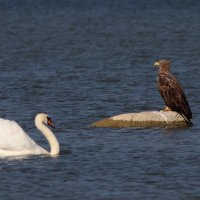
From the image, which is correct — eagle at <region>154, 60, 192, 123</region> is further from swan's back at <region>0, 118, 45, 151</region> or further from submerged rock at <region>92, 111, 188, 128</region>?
swan's back at <region>0, 118, 45, 151</region>

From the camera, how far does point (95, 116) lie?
25.7 metres

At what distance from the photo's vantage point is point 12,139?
67.1ft

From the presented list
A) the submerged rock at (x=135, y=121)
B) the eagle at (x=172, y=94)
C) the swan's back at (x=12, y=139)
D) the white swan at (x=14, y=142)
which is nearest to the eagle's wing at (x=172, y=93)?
the eagle at (x=172, y=94)

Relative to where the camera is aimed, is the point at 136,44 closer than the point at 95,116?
No

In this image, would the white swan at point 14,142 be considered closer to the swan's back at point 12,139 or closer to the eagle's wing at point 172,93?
the swan's back at point 12,139

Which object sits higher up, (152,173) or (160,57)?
(160,57)

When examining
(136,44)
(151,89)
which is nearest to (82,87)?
(151,89)

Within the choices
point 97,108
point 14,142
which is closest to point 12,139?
point 14,142

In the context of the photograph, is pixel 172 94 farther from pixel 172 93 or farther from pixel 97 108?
pixel 97 108

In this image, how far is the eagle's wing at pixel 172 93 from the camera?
966 inches

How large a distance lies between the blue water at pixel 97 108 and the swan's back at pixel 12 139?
11.3 inches

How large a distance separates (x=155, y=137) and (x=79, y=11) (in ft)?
231

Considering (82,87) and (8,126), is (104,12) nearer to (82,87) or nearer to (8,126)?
(82,87)

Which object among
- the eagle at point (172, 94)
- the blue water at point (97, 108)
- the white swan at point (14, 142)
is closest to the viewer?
the blue water at point (97, 108)
